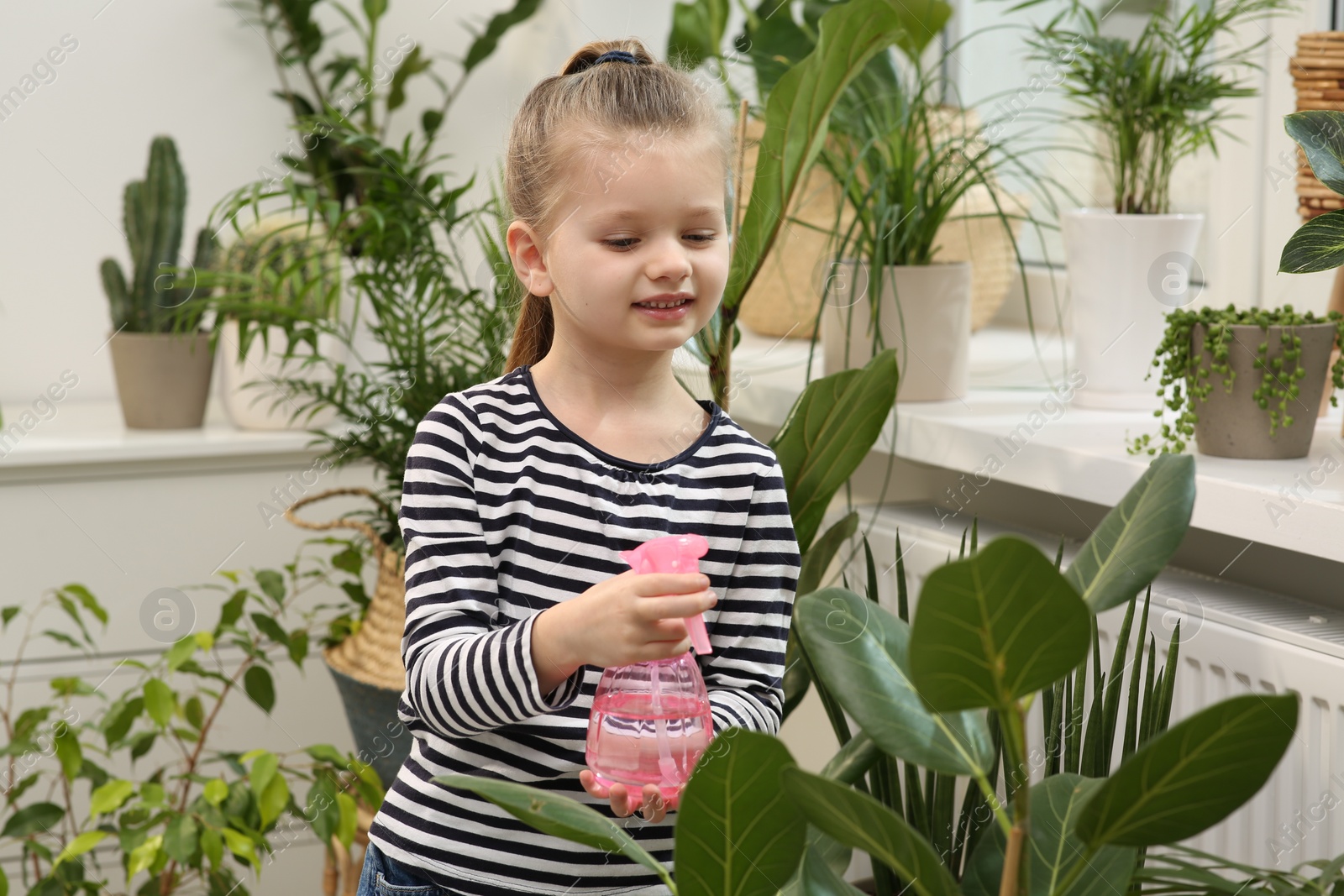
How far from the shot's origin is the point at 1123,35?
1.72 m

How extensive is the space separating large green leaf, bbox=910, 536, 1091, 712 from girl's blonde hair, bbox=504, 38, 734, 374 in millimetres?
417

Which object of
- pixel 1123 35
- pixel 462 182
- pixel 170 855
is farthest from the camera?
pixel 462 182

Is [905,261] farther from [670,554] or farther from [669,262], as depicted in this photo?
[670,554]

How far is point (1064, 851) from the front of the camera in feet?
1.92

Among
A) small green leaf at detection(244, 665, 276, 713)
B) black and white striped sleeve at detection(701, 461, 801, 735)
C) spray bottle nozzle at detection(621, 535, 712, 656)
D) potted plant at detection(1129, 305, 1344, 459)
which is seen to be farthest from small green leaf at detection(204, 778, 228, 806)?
potted plant at detection(1129, 305, 1344, 459)

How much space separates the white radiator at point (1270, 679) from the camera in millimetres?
955

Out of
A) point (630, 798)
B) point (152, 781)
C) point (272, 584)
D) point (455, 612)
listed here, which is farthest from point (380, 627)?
point (630, 798)

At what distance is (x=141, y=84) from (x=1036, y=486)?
5.13ft

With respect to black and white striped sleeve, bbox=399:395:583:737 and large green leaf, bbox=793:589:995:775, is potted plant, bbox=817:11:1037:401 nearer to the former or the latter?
black and white striped sleeve, bbox=399:395:583:737

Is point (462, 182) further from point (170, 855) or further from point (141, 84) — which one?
point (170, 855)

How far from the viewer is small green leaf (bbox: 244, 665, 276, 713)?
1573 millimetres

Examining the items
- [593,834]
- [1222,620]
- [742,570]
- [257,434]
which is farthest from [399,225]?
[593,834]

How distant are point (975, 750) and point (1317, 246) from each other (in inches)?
16.9

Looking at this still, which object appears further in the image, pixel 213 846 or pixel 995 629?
pixel 213 846
